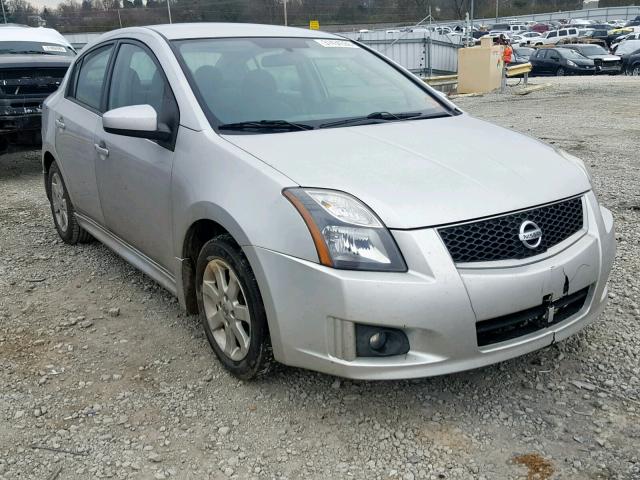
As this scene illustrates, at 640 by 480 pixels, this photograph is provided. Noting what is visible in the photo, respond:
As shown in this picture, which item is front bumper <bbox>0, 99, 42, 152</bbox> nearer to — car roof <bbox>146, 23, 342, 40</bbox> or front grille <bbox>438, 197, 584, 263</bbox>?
car roof <bbox>146, 23, 342, 40</bbox>

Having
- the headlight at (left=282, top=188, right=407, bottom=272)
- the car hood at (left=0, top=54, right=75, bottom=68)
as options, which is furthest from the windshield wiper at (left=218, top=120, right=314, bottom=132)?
the car hood at (left=0, top=54, right=75, bottom=68)

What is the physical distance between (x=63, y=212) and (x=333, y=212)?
3276 millimetres

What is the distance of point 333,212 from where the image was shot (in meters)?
2.47

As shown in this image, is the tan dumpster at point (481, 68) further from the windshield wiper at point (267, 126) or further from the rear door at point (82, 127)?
the windshield wiper at point (267, 126)

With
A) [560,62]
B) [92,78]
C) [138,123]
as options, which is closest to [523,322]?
[138,123]

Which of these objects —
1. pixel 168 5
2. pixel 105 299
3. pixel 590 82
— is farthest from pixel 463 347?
pixel 168 5

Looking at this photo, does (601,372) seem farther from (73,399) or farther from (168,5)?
(168,5)

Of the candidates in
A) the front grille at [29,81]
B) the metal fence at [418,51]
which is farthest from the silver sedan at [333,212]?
the metal fence at [418,51]

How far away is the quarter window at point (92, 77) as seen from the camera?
419cm

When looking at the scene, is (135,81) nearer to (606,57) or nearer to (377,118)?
(377,118)

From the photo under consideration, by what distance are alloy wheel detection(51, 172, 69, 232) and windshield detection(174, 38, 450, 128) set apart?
1.98 m

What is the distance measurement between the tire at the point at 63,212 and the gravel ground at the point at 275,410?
975 millimetres

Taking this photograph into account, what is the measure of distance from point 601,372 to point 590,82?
18.5 metres

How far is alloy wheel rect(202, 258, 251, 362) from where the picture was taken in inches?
111
